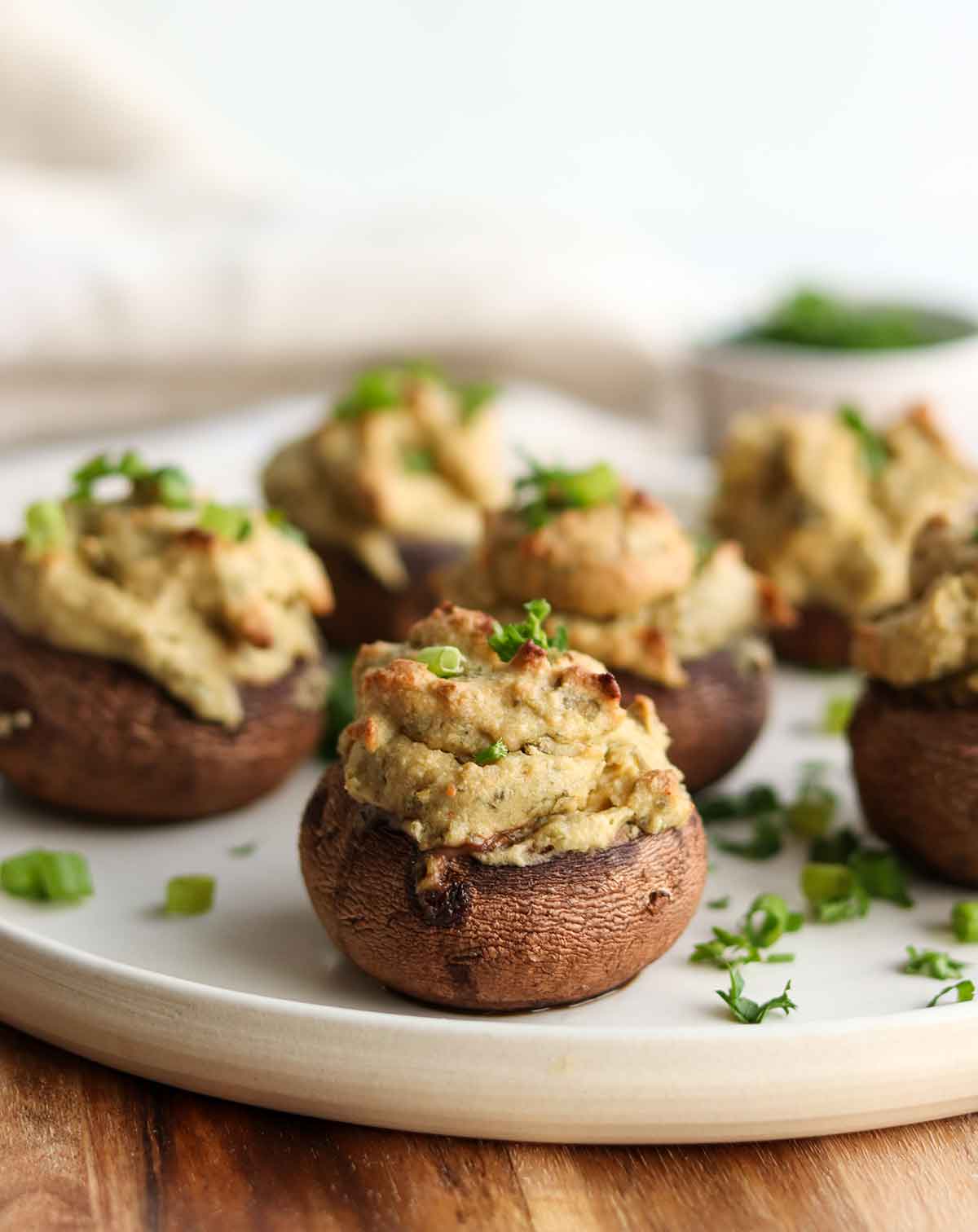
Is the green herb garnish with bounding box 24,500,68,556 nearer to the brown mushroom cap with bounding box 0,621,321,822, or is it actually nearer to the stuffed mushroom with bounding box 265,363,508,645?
the brown mushroom cap with bounding box 0,621,321,822

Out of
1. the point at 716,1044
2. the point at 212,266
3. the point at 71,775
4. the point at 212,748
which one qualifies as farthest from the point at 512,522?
the point at 212,266

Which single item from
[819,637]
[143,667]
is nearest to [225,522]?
[143,667]

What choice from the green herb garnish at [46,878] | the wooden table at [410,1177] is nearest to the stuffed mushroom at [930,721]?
the wooden table at [410,1177]

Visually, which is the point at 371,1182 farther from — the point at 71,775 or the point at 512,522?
the point at 512,522

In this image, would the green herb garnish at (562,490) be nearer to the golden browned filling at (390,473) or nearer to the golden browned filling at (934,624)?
the golden browned filling at (934,624)

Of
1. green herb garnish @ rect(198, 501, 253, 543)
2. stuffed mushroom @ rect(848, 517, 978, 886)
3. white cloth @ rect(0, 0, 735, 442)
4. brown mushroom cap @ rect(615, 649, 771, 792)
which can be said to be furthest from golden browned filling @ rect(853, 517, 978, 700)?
white cloth @ rect(0, 0, 735, 442)

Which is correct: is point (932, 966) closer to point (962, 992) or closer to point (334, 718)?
point (962, 992)
